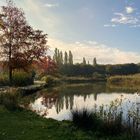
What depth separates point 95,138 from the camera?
36.9ft

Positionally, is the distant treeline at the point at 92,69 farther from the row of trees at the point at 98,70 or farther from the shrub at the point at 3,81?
the shrub at the point at 3,81

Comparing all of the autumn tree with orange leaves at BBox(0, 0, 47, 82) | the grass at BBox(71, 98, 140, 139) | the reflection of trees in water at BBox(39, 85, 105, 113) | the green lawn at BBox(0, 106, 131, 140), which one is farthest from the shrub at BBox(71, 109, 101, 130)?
the autumn tree with orange leaves at BBox(0, 0, 47, 82)

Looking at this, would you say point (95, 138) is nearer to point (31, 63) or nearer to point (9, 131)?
point (9, 131)

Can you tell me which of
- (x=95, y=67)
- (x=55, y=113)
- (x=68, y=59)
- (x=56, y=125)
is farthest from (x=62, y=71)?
(x=56, y=125)

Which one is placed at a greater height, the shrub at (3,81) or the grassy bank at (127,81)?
the shrub at (3,81)

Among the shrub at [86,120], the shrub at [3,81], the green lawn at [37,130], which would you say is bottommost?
the green lawn at [37,130]

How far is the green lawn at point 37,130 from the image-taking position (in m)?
11.3

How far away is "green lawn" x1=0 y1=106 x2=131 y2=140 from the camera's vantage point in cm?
1126

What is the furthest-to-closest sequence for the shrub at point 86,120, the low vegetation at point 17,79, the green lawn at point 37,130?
the low vegetation at point 17,79
the shrub at point 86,120
the green lawn at point 37,130

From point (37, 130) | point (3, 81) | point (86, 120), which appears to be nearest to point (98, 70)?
point (3, 81)

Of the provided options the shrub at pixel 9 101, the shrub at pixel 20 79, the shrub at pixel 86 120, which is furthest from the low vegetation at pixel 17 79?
the shrub at pixel 86 120

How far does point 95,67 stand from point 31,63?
87.9 meters

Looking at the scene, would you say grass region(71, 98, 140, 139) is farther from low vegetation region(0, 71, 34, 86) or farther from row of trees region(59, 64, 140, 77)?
row of trees region(59, 64, 140, 77)

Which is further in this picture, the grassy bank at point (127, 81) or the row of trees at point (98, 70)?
the row of trees at point (98, 70)
